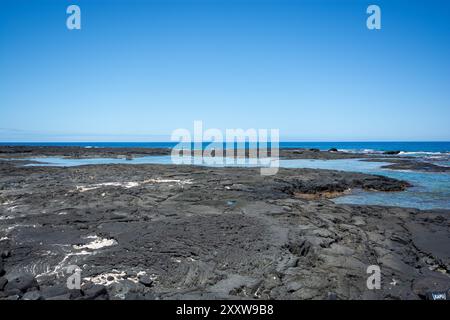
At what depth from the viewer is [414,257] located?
7434mm

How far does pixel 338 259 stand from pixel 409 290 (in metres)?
1.53

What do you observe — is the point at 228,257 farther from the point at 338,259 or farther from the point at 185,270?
the point at 338,259

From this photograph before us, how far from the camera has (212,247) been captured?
754 centimetres

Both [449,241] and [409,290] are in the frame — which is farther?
[449,241]

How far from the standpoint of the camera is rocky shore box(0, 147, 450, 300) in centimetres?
564

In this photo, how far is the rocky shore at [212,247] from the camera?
564cm

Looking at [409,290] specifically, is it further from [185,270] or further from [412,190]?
[412,190]

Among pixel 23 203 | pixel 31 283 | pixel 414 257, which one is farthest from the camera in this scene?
pixel 23 203
